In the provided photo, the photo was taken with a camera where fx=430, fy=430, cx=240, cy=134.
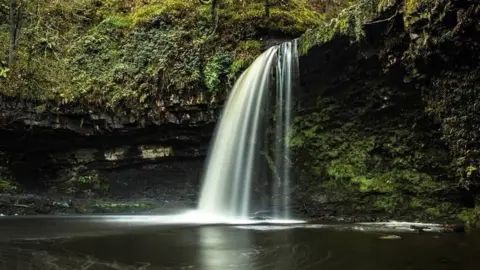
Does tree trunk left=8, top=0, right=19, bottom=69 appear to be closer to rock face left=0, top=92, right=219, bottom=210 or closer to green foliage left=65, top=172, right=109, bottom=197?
rock face left=0, top=92, right=219, bottom=210

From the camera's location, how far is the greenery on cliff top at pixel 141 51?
45.3ft

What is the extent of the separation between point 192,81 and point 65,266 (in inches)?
366

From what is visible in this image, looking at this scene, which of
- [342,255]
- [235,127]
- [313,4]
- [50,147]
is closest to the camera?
[342,255]

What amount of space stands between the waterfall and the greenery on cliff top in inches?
49.0

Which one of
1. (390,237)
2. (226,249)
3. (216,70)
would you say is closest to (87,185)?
(216,70)

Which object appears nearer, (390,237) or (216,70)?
(390,237)

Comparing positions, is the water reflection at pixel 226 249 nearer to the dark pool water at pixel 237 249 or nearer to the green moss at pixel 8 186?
the dark pool water at pixel 237 249

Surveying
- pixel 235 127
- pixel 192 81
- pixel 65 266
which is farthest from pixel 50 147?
pixel 65 266

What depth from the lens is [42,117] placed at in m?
14.0

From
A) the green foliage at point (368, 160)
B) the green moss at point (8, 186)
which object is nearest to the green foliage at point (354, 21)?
the green foliage at point (368, 160)

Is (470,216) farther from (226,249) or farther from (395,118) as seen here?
(226,249)

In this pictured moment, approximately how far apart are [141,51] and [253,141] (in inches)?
227

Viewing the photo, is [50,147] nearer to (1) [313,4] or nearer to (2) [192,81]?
(2) [192,81]

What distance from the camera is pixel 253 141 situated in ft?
39.8
